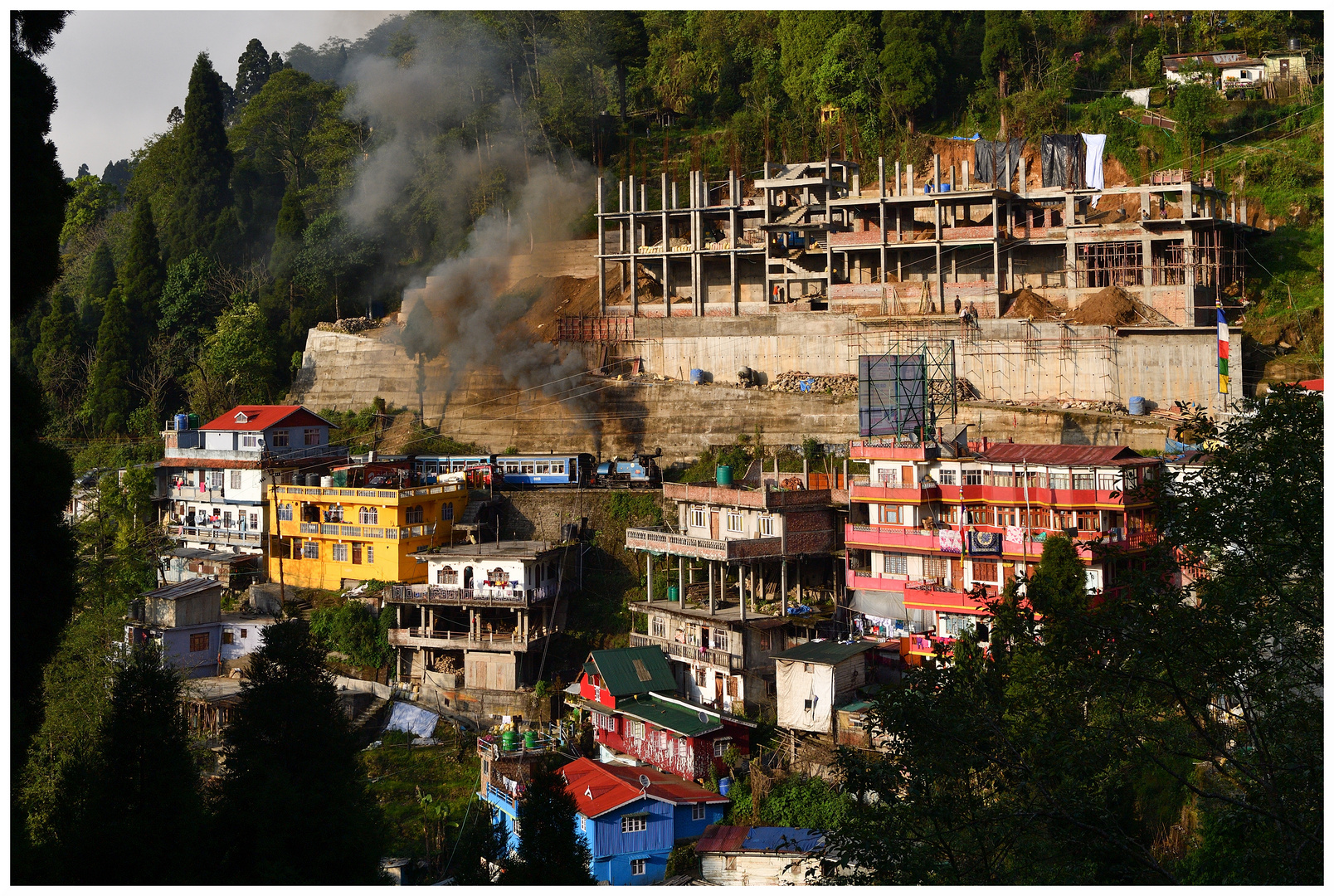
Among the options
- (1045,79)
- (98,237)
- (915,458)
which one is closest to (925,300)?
(915,458)

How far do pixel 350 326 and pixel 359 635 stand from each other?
23.4 metres

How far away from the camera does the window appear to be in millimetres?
34156

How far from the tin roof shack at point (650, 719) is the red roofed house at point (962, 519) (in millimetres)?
5512

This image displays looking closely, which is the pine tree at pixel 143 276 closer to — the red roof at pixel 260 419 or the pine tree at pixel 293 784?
the red roof at pixel 260 419

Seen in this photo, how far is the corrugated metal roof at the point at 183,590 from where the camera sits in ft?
Answer: 135

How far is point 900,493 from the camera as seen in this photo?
3606 centimetres

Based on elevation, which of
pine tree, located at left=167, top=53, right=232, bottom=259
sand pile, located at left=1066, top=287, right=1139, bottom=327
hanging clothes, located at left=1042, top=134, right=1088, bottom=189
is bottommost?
sand pile, located at left=1066, top=287, right=1139, bottom=327

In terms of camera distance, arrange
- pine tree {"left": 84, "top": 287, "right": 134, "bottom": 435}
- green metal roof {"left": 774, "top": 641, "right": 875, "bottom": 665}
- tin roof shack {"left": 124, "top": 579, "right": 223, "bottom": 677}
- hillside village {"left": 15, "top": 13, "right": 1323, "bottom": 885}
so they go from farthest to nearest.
Result: 1. pine tree {"left": 84, "top": 287, "right": 134, "bottom": 435}
2. tin roof shack {"left": 124, "top": 579, "right": 223, "bottom": 677}
3. green metal roof {"left": 774, "top": 641, "right": 875, "bottom": 665}
4. hillside village {"left": 15, "top": 13, "right": 1323, "bottom": 885}

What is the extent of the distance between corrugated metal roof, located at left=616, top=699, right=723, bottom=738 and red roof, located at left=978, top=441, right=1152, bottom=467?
34.4 feet

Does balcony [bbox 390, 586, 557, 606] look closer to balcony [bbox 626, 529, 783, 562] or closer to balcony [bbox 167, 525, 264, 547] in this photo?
balcony [bbox 626, 529, 783, 562]

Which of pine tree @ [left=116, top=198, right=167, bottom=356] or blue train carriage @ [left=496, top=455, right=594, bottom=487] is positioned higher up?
pine tree @ [left=116, top=198, right=167, bottom=356]

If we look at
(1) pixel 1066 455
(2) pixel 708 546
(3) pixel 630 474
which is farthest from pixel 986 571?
(3) pixel 630 474

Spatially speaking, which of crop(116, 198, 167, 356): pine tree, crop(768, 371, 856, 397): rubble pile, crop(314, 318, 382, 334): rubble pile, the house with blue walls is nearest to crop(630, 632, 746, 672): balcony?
the house with blue walls

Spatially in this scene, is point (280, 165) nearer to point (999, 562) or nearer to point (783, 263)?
point (783, 263)
